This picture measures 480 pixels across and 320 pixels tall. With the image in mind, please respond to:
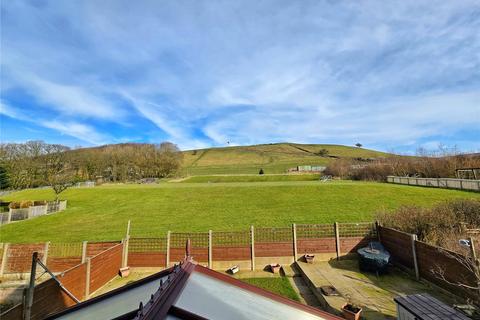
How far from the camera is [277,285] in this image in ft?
34.8

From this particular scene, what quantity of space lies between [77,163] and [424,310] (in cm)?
Result: 6364

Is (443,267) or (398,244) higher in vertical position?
(398,244)

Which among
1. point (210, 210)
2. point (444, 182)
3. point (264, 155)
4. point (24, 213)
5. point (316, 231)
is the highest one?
A: point (264, 155)

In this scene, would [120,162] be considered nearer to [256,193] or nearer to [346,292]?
[256,193]

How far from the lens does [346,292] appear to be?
8.97 metres

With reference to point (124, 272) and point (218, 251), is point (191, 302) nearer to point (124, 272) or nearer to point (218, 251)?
point (218, 251)

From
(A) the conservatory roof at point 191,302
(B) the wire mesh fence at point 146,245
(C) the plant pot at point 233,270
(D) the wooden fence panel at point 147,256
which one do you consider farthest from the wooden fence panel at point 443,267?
(B) the wire mesh fence at point 146,245

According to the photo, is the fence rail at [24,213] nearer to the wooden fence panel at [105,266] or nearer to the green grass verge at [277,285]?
the wooden fence panel at [105,266]

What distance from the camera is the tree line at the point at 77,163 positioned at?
4291 centimetres

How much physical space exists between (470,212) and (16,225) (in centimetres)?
3313

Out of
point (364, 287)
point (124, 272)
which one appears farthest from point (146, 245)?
point (364, 287)

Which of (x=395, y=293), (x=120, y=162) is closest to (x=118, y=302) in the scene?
(x=395, y=293)

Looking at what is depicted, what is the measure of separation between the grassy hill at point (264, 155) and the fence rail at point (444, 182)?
147ft

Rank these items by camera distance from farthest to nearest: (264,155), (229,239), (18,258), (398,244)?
(264,155) → (229,239) → (18,258) → (398,244)
